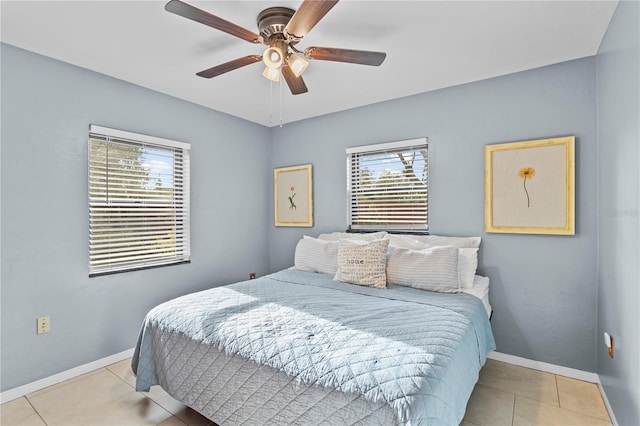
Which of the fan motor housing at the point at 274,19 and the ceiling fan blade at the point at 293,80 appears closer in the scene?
the fan motor housing at the point at 274,19

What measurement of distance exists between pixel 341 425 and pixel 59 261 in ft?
8.02

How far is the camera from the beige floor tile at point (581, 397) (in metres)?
2.06

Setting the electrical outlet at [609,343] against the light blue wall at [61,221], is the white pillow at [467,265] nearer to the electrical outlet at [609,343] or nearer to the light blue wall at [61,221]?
the electrical outlet at [609,343]

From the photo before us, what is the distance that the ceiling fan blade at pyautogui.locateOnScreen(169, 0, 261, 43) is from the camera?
1.49 meters

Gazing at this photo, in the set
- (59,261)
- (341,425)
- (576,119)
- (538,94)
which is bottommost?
(341,425)

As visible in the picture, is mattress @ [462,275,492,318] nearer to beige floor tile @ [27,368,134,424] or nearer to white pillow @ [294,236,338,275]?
white pillow @ [294,236,338,275]

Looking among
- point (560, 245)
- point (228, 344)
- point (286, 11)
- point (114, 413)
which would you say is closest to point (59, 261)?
point (114, 413)

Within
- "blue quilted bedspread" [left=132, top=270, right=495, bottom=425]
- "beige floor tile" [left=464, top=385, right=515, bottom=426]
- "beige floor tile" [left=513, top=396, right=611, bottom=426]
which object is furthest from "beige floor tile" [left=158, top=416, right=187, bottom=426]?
"beige floor tile" [left=513, top=396, right=611, bottom=426]

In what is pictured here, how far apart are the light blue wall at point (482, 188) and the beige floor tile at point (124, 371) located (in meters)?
2.85

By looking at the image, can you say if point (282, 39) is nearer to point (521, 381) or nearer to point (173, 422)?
point (173, 422)

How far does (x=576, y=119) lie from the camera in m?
2.47

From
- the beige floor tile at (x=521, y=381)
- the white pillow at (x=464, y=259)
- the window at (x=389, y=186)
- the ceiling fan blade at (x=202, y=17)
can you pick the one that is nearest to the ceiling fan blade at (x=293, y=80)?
the ceiling fan blade at (x=202, y=17)

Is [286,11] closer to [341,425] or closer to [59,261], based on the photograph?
[341,425]

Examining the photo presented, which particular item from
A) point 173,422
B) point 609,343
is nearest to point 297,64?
point 173,422
